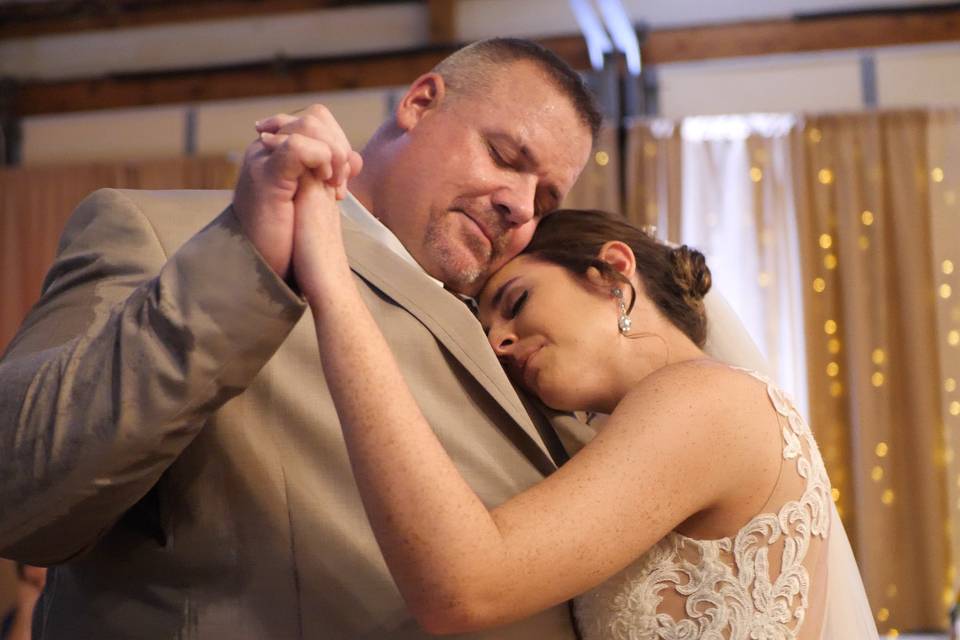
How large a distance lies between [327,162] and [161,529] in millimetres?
522

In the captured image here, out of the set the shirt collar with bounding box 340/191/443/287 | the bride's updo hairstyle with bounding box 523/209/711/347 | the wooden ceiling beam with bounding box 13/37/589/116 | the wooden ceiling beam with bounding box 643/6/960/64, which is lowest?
the bride's updo hairstyle with bounding box 523/209/711/347

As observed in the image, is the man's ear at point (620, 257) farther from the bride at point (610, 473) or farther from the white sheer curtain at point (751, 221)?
the white sheer curtain at point (751, 221)

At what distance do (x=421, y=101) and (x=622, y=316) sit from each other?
2.36 feet

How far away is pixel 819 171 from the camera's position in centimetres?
659

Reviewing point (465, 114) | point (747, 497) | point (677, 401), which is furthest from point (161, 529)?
point (465, 114)

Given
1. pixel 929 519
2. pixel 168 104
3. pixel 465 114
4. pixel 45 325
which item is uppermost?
pixel 168 104

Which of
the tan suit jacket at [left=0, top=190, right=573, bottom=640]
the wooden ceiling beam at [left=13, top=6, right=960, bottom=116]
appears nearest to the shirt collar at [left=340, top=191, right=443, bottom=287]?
the tan suit jacket at [left=0, top=190, right=573, bottom=640]

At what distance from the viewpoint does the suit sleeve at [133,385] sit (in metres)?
1.13

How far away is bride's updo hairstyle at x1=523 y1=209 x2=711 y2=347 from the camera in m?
1.88

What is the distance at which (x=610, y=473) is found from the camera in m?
1.43

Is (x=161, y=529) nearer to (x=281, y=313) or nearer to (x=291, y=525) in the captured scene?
(x=291, y=525)

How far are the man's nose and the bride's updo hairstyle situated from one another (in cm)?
5

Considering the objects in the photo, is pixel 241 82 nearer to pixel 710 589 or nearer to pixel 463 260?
pixel 463 260

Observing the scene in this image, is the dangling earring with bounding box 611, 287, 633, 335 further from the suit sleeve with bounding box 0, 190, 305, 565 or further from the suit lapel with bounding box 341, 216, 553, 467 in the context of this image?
the suit sleeve with bounding box 0, 190, 305, 565
